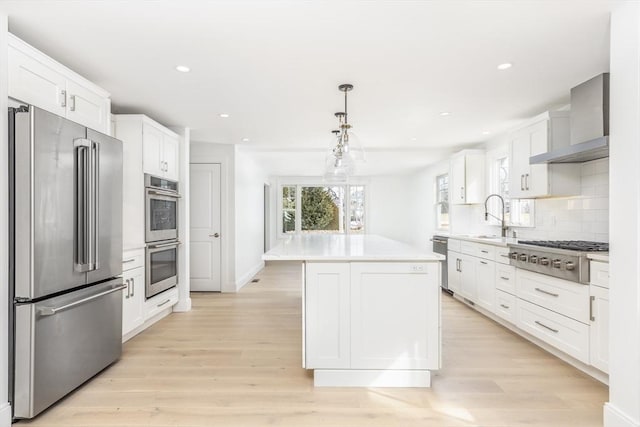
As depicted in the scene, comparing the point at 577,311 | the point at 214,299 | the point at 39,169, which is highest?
the point at 39,169

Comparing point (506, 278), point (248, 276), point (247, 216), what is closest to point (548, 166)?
point (506, 278)

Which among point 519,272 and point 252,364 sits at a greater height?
point 519,272

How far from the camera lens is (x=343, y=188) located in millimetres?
9969

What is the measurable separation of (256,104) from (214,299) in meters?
2.83

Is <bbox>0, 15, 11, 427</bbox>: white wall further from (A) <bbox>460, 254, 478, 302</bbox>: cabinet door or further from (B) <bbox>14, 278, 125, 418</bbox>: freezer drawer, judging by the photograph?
(A) <bbox>460, 254, 478, 302</bbox>: cabinet door

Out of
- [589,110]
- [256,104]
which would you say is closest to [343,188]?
[256,104]

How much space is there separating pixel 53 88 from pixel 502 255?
13.2 feet

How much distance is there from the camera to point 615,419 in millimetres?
1860

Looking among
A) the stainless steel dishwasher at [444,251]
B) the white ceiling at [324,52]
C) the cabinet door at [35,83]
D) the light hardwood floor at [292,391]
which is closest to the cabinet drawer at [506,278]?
the light hardwood floor at [292,391]

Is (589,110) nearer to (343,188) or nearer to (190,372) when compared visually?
(190,372)

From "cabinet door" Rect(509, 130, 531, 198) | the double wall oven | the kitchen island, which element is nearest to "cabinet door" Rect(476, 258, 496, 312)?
"cabinet door" Rect(509, 130, 531, 198)

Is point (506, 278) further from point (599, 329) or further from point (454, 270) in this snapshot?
point (454, 270)

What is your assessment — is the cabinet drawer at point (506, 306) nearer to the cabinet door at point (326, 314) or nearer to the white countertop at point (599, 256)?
the white countertop at point (599, 256)

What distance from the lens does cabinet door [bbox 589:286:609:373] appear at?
92.8 inches
